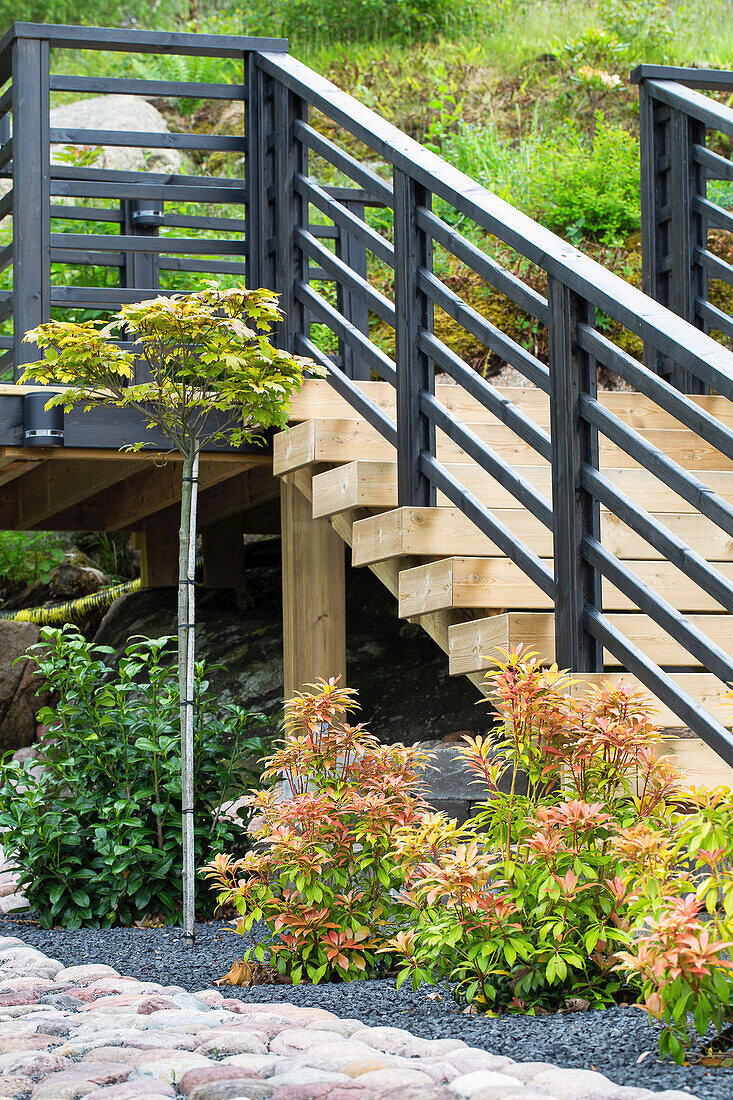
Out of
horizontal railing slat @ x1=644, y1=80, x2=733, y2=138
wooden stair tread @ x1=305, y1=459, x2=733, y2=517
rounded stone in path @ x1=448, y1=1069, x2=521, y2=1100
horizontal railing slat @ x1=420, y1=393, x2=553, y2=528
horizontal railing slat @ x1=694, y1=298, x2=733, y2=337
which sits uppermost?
horizontal railing slat @ x1=644, y1=80, x2=733, y2=138

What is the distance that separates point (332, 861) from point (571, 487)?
123cm

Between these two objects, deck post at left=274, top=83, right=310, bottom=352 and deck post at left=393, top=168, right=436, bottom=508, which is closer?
deck post at left=393, top=168, right=436, bottom=508

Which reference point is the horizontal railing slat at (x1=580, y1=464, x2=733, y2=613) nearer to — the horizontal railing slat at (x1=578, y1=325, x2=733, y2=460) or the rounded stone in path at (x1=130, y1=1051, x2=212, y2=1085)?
the horizontal railing slat at (x1=578, y1=325, x2=733, y2=460)

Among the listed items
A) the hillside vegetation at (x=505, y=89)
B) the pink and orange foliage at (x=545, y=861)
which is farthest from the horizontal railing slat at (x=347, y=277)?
the hillside vegetation at (x=505, y=89)

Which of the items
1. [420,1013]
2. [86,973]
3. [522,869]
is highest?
[522,869]

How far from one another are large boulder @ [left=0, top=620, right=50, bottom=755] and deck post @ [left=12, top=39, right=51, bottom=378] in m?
3.57

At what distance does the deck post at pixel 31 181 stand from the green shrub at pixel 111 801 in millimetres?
1566

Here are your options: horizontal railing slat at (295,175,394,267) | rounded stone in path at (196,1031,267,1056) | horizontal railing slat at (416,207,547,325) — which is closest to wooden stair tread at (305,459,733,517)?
horizontal railing slat at (416,207,547,325)

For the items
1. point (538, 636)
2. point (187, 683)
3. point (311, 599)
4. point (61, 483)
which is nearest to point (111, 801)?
point (187, 683)

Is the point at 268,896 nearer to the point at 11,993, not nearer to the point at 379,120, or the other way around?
the point at 11,993

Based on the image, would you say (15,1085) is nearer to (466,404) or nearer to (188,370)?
(188,370)

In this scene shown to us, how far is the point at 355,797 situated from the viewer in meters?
3.22

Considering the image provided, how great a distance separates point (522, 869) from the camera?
2754 mm

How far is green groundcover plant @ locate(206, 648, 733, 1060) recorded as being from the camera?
2301 mm
